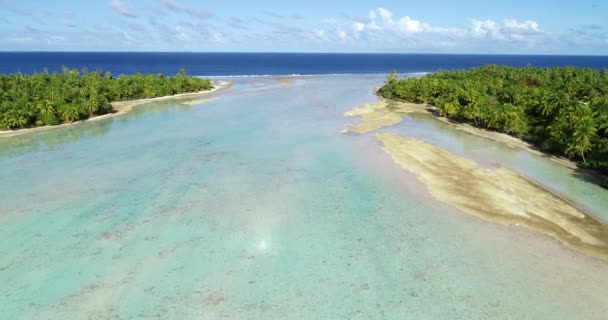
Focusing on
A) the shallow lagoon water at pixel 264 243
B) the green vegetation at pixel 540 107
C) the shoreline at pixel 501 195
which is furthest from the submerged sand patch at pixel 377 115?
the shallow lagoon water at pixel 264 243

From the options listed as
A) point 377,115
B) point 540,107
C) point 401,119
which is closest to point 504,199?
point 540,107

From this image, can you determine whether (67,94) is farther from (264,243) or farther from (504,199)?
(504,199)

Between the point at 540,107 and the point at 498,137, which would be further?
the point at 540,107

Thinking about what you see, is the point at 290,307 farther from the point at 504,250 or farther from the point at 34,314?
the point at 504,250

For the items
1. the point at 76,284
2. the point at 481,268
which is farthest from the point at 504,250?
the point at 76,284

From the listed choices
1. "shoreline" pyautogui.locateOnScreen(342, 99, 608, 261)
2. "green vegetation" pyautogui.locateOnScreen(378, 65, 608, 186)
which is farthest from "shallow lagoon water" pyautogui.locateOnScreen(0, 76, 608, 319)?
"green vegetation" pyautogui.locateOnScreen(378, 65, 608, 186)

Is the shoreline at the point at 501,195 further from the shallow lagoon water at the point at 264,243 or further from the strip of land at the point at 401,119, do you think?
the shallow lagoon water at the point at 264,243
